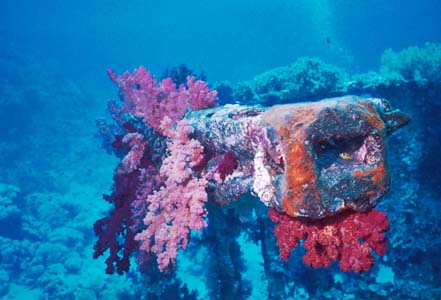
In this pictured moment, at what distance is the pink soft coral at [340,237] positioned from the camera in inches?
83.4

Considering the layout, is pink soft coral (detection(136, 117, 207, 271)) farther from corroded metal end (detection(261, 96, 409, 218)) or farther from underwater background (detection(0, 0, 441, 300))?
underwater background (detection(0, 0, 441, 300))

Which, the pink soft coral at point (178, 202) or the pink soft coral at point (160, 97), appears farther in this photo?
the pink soft coral at point (160, 97)

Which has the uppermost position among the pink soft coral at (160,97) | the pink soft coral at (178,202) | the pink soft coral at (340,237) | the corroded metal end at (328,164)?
the pink soft coral at (160,97)

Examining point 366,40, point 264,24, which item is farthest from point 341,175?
point 264,24

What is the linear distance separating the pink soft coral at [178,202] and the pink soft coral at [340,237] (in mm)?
988

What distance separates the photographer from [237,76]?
211 feet

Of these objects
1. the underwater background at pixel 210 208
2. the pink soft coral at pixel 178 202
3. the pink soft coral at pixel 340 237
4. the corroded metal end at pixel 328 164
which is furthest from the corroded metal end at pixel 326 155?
the underwater background at pixel 210 208

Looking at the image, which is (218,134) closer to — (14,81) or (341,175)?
(341,175)

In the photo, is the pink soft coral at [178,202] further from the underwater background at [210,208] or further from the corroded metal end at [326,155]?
the underwater background at [210,208]

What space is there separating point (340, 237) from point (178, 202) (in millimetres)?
1712

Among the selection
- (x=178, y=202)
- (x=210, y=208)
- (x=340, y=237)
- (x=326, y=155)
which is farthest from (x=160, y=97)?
(x=340, y=237)

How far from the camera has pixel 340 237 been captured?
87.4 inches

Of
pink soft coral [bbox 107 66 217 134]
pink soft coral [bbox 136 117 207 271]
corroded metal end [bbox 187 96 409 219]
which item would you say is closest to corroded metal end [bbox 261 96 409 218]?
corroded metal end [bbox 187 96 409 219]

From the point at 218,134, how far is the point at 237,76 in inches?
2493
